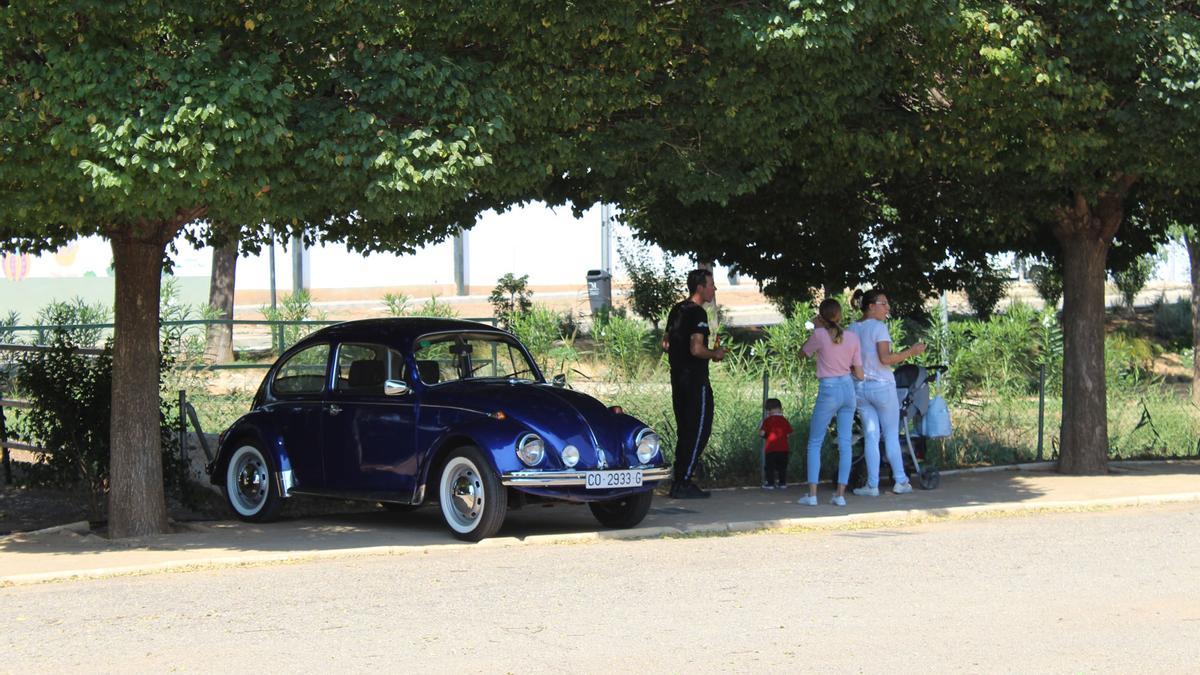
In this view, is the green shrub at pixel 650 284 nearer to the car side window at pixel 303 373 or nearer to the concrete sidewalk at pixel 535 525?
the concrete sidewalk at pixel 535 525

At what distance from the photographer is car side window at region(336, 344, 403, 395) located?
11.9 m

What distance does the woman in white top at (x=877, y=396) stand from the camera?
13.2 metres

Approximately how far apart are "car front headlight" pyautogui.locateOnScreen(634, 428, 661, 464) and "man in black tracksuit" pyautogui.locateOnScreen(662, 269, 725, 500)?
171 centimetres

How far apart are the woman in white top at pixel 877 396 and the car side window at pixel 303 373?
4.59m

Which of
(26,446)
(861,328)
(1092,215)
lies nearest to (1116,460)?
(1092,215)

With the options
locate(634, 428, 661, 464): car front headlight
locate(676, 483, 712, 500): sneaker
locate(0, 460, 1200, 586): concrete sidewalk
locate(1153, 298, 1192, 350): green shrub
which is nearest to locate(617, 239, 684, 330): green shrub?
locate(1153, 298, 1192, 350): green shrub

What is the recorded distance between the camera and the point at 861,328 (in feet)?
44.2

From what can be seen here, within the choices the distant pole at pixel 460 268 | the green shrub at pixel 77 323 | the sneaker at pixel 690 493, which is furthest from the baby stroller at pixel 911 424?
the distant pole at pixel 460 268

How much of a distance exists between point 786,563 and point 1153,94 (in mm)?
5450

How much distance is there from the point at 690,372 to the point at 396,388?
2867mm

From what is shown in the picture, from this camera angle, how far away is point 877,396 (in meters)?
13.2

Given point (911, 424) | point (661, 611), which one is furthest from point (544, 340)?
point (661, 611)

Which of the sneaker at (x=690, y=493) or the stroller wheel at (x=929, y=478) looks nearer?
the sneaker at (x=690, y=493)

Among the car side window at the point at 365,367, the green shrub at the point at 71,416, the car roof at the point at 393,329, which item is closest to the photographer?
the car side window at the point at 365,367
